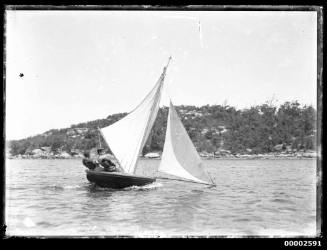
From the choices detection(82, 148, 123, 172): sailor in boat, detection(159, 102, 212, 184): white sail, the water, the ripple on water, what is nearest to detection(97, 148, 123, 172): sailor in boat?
detection(82, 148, 123, 172): sailor in boat

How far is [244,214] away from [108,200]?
7294 millimetres

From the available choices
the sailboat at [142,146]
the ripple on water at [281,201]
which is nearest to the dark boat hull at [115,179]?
the sailboat at [142,146]

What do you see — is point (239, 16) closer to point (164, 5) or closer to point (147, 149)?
point (164, 5)

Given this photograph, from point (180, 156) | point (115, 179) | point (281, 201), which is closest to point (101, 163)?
point (115, 179)

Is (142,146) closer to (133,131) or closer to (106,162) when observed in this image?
(133,131)

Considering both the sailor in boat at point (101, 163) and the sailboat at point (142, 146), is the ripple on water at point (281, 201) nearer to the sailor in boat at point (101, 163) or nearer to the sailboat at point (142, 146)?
the sailboat at point (142, 146)

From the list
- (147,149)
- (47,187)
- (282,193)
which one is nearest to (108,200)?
(47,187)

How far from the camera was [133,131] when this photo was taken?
24891 millimetres

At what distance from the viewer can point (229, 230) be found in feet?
54.7

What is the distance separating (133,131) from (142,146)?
1.15m

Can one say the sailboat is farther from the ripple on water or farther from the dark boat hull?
the ripple on water

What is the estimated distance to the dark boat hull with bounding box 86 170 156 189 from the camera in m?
24.4

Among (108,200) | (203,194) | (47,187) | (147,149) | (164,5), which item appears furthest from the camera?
(147,149)

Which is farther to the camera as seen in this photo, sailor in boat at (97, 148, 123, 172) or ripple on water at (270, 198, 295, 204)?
sailor in boat at (97, 148, 123, 172)
